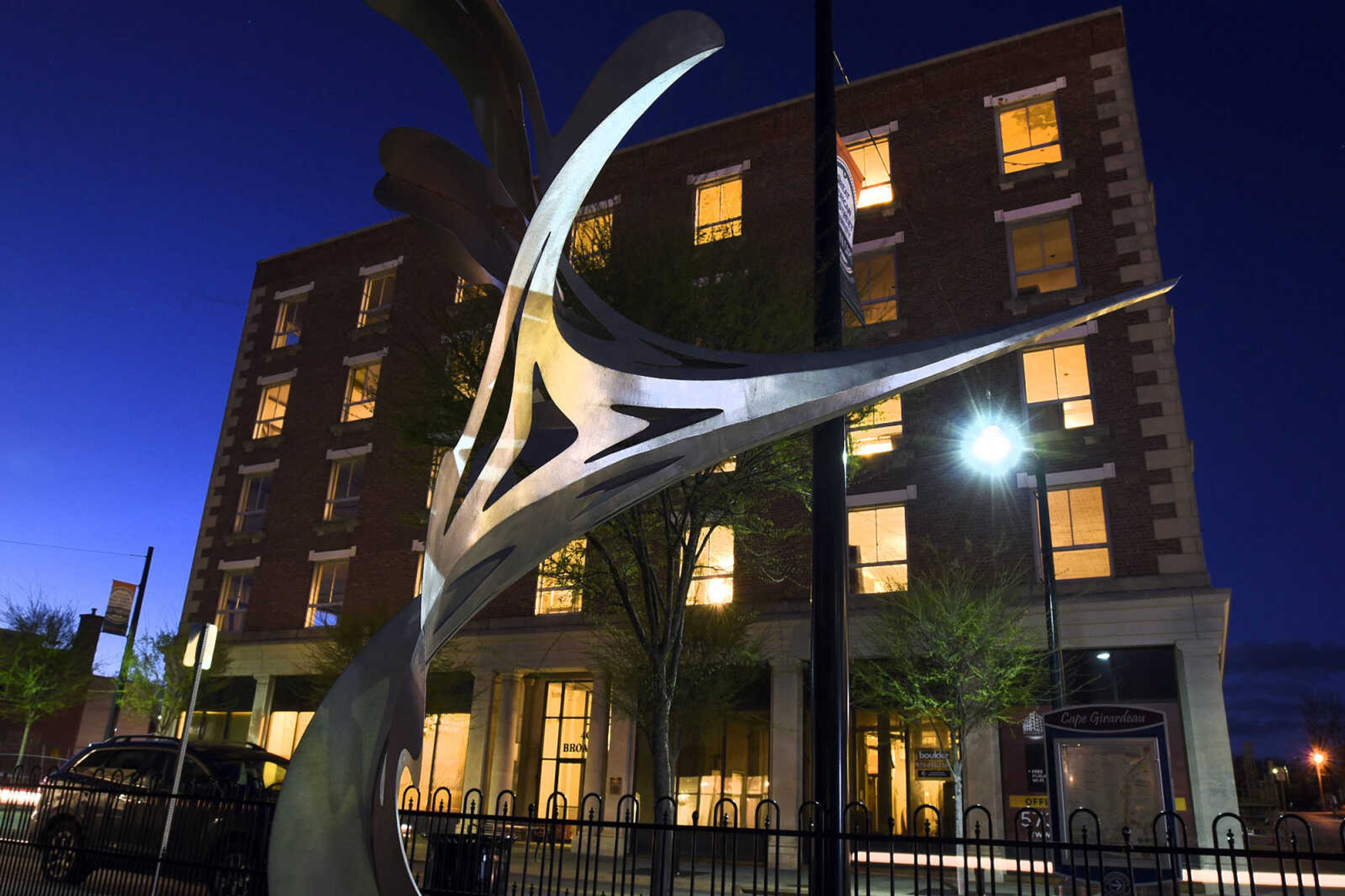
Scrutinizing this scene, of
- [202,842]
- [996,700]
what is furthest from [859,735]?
[202,842]

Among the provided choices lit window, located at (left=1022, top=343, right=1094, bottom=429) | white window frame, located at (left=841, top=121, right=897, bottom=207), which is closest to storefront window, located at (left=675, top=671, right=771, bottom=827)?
lit window, located at (left=1022, top=343, right=1094, bottom=429)

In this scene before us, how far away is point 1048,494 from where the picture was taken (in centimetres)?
2011

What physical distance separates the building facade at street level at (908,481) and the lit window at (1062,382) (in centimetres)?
6

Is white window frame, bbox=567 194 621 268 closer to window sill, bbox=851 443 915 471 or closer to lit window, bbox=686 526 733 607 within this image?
window sill, bbox=851 443 915 471

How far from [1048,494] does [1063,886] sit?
9.56 metres

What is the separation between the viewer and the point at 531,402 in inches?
241

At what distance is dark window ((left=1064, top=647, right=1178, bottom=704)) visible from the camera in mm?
17547

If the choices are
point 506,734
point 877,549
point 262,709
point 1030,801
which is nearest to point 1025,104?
point 877,549

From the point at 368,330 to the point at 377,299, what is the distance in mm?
1615

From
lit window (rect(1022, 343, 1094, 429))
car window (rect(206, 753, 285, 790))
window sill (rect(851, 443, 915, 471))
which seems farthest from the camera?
window sill (rect(851, 443, 915, 471))

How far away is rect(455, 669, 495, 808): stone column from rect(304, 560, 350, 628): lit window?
5.92 meters

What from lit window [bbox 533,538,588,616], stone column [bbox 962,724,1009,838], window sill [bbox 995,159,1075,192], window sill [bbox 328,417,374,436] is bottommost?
stone column [bbox 962,724,1009,838]

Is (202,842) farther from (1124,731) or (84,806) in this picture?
(1124,731)

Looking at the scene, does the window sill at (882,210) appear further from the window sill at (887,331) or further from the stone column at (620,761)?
the stone column at (620,761)
